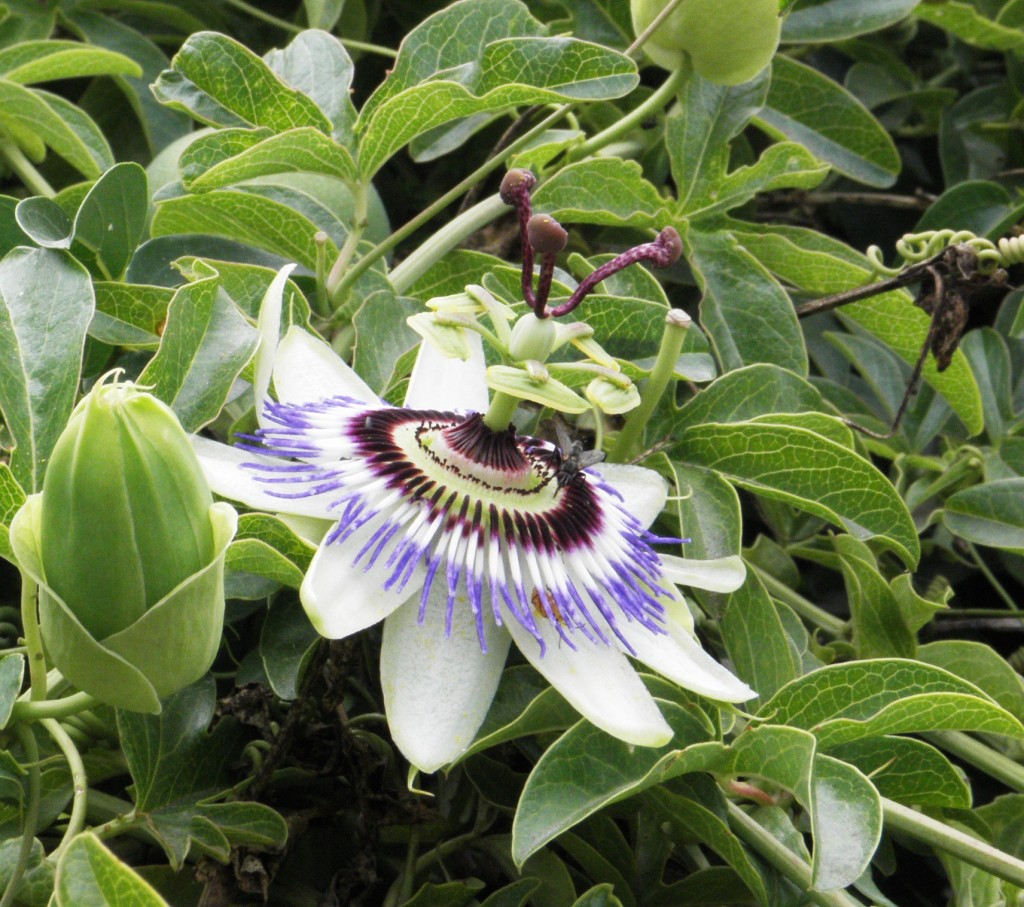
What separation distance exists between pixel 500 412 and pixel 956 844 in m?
0.52

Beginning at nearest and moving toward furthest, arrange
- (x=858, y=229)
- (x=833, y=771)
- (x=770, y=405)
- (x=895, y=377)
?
(x=833, y=771) < (x=770, y=405) < (x=895, y=377) < (x=858, y=229)

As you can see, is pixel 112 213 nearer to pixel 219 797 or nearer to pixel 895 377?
pixel 219 797

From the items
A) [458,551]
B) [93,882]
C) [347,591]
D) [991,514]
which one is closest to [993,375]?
[991,514]

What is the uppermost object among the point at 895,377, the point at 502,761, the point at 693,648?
the point at 693,648

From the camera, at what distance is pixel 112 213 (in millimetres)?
1130

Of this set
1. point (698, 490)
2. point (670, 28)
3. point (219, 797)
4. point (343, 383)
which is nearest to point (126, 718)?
point (219, 797)

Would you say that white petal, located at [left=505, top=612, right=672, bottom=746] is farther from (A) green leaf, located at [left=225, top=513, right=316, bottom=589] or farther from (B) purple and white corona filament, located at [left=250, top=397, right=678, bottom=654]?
(A) green leaf, located at [left=225, top=513, right=316, bottom=589]

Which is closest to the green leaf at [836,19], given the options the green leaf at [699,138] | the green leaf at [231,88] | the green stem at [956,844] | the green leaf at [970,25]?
the green leaf at [970,25]

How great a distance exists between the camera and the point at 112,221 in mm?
1137

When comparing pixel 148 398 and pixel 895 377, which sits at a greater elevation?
pixel 148 398

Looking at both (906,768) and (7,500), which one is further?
(906,768)

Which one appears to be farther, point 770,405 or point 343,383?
point 770,405

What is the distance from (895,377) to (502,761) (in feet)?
2.62

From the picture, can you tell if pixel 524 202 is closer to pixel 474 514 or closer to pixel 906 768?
pixel 474 514
